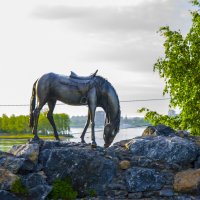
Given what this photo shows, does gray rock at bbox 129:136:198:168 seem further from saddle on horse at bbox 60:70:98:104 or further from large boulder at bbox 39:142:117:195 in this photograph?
saddle on horse at bbox 60:70:98:104

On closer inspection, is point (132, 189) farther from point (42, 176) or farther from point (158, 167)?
point (42, 176)

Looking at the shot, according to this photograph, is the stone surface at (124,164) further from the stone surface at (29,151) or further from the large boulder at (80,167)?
the stone surface at (29,151)

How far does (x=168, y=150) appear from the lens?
1084 cm

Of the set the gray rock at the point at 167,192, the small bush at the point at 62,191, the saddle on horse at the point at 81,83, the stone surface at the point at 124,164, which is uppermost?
the saddle on horse at the point at 81,83

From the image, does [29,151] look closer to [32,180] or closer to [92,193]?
[32,180]

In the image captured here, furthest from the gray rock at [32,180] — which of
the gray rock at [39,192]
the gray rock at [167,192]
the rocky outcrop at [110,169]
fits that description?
the gray rock at [167,192]

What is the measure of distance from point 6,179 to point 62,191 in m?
1.28

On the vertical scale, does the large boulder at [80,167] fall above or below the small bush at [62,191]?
above

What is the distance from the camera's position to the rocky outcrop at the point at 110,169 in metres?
9.88

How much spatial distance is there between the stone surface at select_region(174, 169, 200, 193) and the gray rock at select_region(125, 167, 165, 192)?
38cm

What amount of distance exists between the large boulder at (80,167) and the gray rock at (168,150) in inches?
36.4

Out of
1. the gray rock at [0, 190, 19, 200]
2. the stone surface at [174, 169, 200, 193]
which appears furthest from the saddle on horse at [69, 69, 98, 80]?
the gray rock at [0, 190, 19, 200]

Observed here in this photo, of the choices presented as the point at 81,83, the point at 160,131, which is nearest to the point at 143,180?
the point at 160,131

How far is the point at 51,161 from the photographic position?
1037 cm
